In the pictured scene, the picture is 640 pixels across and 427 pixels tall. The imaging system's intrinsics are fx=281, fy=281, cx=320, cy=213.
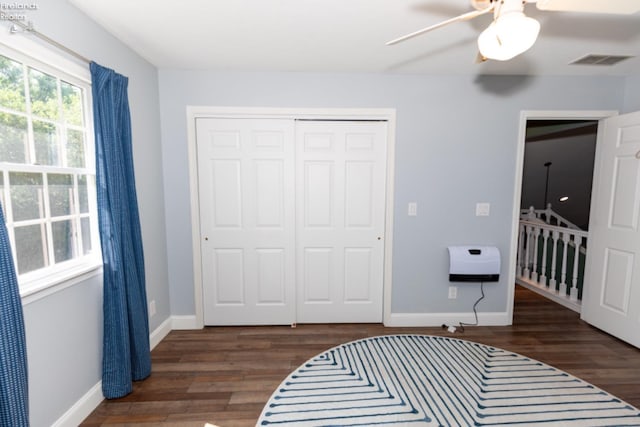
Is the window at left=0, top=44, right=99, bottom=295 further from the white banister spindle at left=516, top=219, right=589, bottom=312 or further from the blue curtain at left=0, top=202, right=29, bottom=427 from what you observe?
the white banister spindle at left=516, top=219, right=589, bottom=312

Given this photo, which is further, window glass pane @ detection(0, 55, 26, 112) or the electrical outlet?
the electrical outlet

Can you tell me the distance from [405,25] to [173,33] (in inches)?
63.1

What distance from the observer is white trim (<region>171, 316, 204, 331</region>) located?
2822 millimetres

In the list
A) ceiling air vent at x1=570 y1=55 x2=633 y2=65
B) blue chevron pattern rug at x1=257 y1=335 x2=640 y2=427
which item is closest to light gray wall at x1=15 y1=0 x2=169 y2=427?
blue chevron pattern rug at x1=257 y1=335 x2=640 y2=427

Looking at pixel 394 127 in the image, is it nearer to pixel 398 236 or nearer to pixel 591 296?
pixel 398 236

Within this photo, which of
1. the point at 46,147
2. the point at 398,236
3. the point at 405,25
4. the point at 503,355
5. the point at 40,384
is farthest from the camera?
the point at 398,236

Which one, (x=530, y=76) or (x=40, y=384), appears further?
(x=530, y=76)

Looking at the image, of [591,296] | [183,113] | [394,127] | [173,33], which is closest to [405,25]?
[394,127]

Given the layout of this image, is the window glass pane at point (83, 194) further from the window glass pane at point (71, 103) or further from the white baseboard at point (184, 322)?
the white baseboard at point (184, 322)

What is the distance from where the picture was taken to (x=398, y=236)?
2824 mm

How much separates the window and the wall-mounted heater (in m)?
2.96

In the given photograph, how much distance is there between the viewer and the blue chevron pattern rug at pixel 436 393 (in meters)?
1.73

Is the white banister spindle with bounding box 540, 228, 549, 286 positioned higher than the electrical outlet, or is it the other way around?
the electrical outlet

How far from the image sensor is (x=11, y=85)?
1.37 metres
